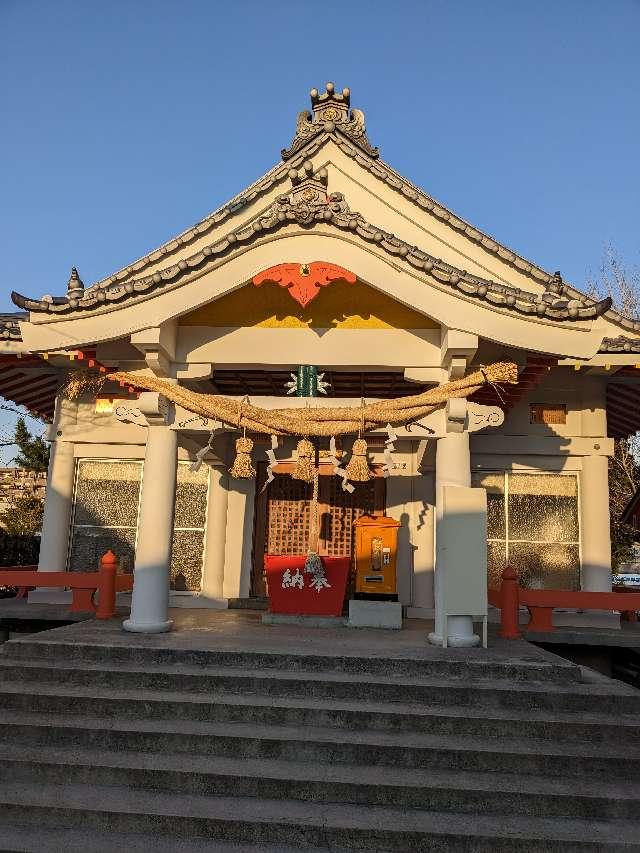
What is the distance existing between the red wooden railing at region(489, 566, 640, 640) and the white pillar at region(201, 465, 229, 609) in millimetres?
4876

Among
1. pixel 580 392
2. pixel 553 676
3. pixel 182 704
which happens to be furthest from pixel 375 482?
pixel 182 704

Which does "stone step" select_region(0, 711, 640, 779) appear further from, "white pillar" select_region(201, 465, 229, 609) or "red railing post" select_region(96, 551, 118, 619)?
"white pillar" select_region(201, 465, 229, 609)

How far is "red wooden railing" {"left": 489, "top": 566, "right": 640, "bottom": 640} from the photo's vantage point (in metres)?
8.34

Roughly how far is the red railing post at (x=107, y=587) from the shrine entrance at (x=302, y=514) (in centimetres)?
312

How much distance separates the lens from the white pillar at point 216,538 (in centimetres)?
1134

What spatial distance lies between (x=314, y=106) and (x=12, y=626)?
12.4 m

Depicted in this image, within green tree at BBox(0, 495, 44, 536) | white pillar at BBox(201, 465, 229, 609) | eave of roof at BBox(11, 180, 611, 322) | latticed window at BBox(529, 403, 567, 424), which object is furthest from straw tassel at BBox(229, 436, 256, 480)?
green tree at BBox(0, 495, 44, 536)

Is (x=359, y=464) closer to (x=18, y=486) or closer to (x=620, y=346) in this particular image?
(x=620, y=346)

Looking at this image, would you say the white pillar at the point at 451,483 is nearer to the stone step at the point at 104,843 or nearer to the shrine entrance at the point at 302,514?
the stone step at the point at 104,843

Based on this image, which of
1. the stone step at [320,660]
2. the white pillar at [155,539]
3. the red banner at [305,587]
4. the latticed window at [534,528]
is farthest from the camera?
the latticed window at [534,528]

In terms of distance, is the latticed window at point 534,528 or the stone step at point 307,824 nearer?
the stone step at point 307,824

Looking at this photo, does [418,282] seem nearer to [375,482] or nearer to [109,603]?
[375,482]

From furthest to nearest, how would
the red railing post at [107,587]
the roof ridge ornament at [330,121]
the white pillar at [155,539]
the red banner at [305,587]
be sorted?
the roof ridge ornament at [330,121], the red banner at [305,587], the red railing post at [107,587], the white pillar at [155,539]

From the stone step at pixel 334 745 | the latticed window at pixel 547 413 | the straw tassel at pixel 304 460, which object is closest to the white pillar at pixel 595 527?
the latticed window at pixel 547 413
